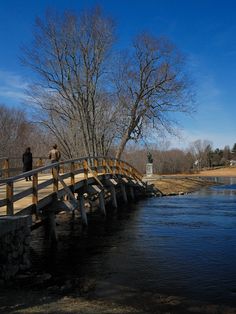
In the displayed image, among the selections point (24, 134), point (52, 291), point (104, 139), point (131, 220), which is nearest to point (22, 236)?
point (52, 291)

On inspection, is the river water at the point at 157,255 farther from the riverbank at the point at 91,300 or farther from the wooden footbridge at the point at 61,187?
the wooden footbridge at the point at 61,187

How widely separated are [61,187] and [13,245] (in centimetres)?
518

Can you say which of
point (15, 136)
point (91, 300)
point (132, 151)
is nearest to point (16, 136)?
point (15, 136)

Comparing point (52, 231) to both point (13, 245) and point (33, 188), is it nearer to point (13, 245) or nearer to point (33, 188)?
point (33, 188)

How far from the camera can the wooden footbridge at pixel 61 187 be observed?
1016 centimetres

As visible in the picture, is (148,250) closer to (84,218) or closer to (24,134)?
(84,218)

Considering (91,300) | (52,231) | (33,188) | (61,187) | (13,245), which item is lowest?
(91,300)

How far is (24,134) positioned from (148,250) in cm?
4913

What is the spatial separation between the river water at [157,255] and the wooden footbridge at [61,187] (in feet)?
4.18

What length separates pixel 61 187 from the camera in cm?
1351

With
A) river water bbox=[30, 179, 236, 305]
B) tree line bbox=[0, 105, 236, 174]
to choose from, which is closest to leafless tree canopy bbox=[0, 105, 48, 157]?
tree line bbox=[0, 105, 236, 174]

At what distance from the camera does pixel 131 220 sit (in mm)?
17484

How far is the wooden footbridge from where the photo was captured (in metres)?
10.2

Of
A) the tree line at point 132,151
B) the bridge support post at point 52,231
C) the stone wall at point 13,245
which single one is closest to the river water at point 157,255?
the bridge support post at point 52,231
